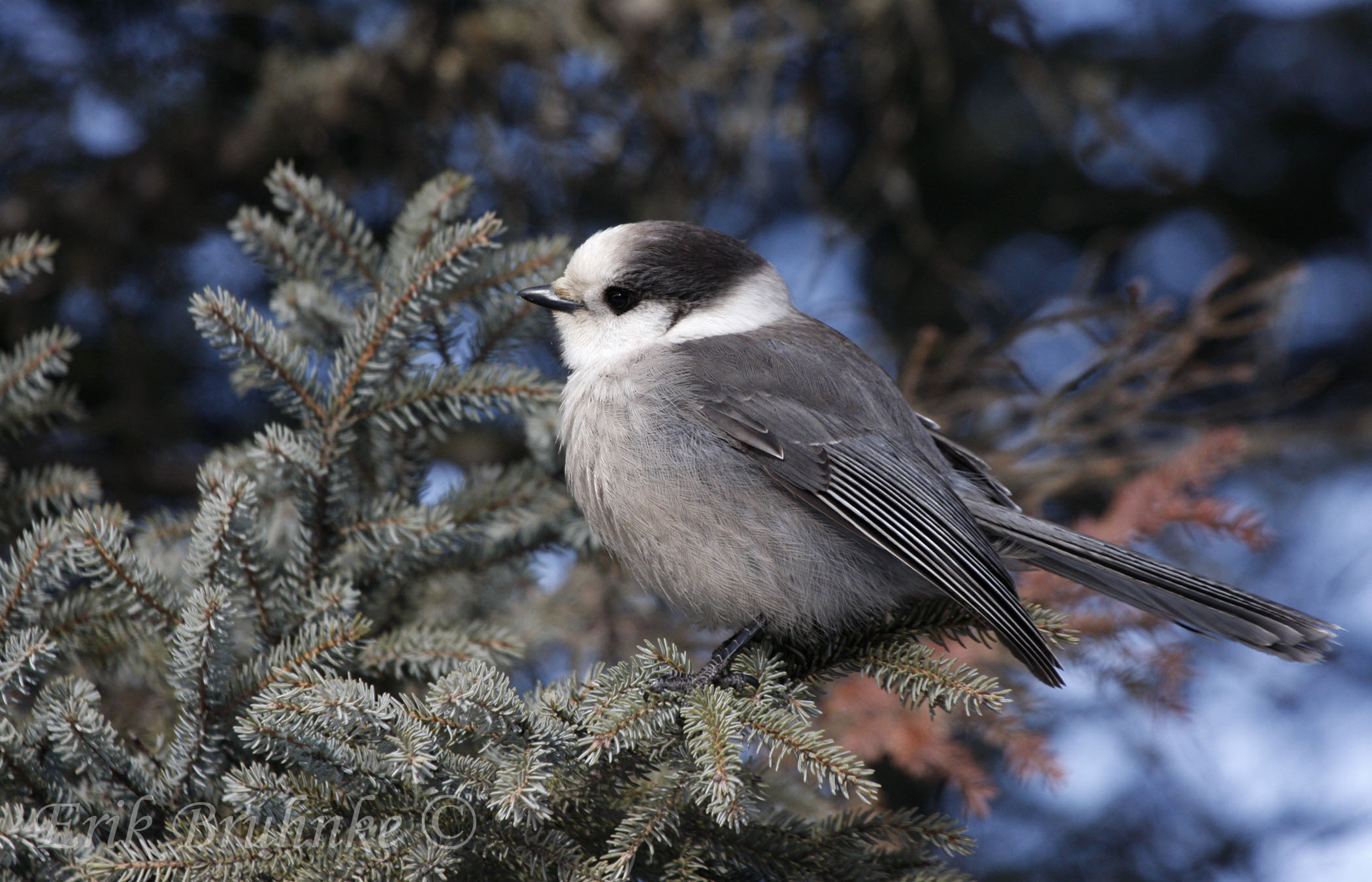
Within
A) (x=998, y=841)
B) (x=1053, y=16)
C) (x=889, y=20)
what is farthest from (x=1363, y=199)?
(x=998, y=841)

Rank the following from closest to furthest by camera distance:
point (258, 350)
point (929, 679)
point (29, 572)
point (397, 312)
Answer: point (29, 572), point (929, 679), point (258, 350), point (397, 312)

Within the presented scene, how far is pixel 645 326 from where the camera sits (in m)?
2.60

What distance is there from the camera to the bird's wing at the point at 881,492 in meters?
1.95

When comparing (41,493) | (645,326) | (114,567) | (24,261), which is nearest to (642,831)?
(114,567)

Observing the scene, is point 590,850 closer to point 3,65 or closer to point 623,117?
point 623,117

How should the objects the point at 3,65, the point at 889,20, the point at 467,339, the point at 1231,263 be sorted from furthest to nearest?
the point at 889,20, the point at 3,65, the point at 1231,263, the point at 467,339

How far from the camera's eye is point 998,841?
3443mm

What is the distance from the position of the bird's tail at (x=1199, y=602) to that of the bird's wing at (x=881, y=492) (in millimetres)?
198

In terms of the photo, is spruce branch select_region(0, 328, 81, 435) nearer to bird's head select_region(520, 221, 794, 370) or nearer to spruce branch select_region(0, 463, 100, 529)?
spruce branch select_region(0, 463, 100, 529)

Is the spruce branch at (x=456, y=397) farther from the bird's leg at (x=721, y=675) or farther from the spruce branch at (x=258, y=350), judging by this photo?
the bird's leg at (x=721, y=675)

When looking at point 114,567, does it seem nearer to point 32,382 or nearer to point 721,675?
point 32,382

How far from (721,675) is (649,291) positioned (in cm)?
102

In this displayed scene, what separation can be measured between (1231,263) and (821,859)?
2.07 metres

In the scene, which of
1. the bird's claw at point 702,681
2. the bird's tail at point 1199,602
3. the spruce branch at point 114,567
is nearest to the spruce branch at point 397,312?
the spruce branch at point 114,567
